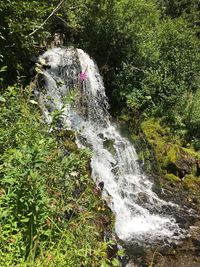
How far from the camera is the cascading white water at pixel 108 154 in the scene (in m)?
8.84

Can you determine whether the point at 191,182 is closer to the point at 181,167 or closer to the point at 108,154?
the point at 181,167

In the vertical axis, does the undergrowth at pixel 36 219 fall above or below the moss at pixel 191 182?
above

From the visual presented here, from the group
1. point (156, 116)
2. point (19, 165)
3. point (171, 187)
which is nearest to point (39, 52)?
point (156, 116)

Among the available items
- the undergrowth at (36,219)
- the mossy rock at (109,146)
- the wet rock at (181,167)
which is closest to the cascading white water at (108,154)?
the mossy rock at (109,146)

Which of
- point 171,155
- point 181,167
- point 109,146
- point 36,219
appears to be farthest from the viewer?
point 171,155

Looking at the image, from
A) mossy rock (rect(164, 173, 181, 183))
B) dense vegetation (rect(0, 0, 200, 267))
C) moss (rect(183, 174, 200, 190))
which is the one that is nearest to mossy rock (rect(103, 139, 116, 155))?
dense vegetation (rect(0, 0, 200, 267))

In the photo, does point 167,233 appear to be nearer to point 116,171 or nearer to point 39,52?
point 116,171

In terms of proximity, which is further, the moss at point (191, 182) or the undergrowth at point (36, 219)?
the moss at point (191, 182)

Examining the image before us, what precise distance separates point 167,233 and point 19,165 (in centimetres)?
619

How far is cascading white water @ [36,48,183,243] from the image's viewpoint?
884 cm

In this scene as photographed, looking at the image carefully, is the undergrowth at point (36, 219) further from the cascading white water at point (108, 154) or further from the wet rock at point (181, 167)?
the wet rock at point (181, 167)

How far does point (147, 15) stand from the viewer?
1407 centimetres

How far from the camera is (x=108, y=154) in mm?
10695

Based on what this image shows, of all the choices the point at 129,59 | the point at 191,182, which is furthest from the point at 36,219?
the point at 129,59
